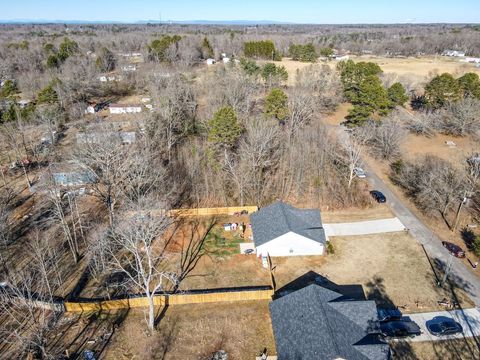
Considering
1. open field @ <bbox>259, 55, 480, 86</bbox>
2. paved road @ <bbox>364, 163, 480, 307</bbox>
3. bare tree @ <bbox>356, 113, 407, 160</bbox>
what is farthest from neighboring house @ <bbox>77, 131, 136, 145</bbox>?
open field @ <bbox>259, 55, 480, 86</bbox>

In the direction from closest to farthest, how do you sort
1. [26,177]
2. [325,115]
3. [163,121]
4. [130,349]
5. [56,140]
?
[130,349], [26,177], [163,121], [56,140], [325,115]

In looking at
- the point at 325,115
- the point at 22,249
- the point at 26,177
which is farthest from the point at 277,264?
the point at 325,115

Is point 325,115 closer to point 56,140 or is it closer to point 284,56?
point 56,140

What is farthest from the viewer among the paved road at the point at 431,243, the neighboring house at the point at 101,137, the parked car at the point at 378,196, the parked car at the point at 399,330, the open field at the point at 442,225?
the neighboring house at the point at 101,137

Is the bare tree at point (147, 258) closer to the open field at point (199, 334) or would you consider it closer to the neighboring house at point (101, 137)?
the open field at point (199, 334)

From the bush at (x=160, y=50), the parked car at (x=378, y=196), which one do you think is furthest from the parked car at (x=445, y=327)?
the bush at (x=160, y=50)

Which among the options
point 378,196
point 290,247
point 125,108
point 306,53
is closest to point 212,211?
point 290,247
